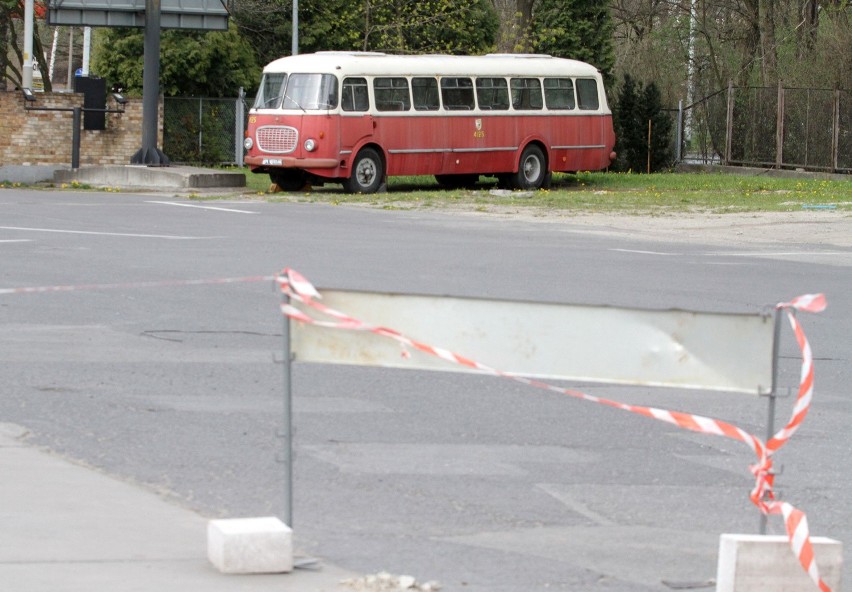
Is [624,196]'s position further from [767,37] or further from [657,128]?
[767,37]

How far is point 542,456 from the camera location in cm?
744

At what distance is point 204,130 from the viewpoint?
4056 centimetres

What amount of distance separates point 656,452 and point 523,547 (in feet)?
6.43

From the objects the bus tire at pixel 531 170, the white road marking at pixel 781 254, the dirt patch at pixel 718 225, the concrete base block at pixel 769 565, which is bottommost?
the concrete base block at pixel 769 565

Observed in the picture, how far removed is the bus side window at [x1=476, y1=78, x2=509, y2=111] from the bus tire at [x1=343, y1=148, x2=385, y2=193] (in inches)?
121

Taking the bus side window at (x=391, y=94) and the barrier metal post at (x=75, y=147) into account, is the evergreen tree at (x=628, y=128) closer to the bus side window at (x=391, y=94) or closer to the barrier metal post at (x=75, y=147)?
the bus side window at (x=391, y=94)

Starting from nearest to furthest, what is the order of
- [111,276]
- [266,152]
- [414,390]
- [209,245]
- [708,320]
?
1. [708,320]
2. [414,390]
3. [111,276]
4. [209,245]
5. [266,152]

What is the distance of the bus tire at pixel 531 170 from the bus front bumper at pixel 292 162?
16.6ft

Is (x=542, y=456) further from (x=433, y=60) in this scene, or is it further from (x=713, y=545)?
(x=433, y=60)

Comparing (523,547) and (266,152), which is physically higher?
(266,152)

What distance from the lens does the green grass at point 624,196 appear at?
2606 cm

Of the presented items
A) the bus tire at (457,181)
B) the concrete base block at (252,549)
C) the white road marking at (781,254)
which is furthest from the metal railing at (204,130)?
the concrete base block at (252,549)

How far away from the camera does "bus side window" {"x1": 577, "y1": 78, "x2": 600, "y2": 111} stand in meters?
34.6

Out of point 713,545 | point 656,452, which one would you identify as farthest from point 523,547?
point 656,452
